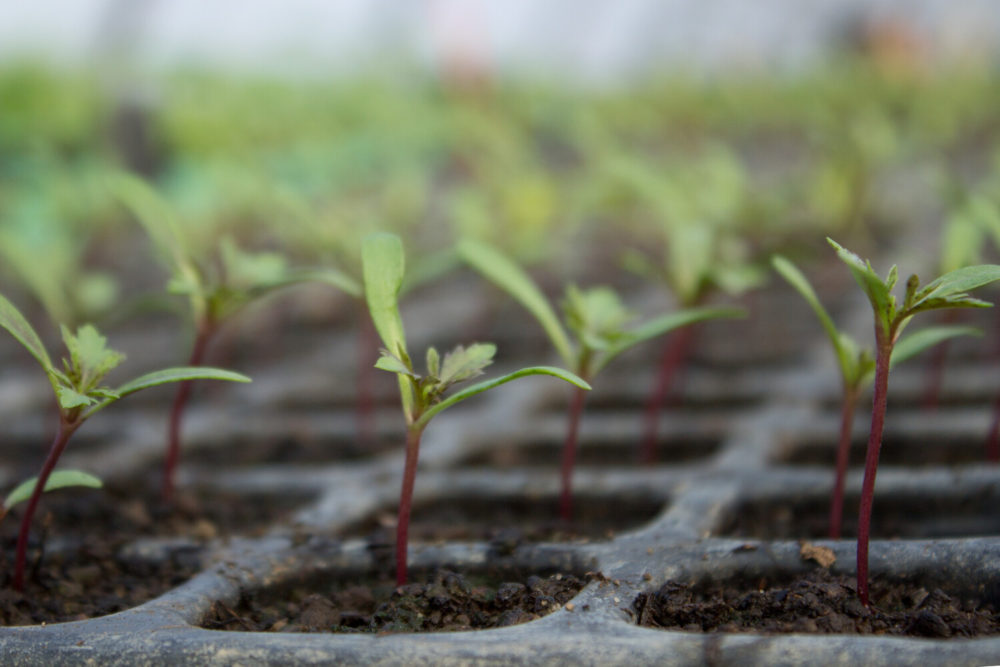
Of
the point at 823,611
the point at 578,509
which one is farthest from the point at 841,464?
the point at 578,509

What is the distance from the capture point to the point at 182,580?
1.00 metres

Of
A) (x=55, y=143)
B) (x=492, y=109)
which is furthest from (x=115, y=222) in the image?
(x=492, y=109)

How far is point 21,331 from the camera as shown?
0.86 metres

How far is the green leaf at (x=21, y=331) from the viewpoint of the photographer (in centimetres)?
84

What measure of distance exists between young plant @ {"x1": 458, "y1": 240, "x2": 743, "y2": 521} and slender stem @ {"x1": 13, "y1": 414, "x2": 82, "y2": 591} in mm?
446

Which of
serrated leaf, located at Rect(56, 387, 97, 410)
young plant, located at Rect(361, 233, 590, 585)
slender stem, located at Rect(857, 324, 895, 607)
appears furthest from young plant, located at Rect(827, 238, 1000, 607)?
serrated leaf, located at Rect(56, 387, 97, 410)

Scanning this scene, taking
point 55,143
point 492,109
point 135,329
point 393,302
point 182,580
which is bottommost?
point 182,580

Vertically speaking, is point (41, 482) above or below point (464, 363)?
below

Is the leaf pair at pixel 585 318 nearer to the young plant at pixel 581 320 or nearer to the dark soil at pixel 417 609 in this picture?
the young plant at pixel 581 320

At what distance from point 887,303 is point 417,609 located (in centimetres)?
52

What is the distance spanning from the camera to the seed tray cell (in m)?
0.74

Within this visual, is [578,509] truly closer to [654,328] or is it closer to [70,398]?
[654,328]

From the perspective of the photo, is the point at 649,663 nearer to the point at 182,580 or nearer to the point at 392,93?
the point at 182,580

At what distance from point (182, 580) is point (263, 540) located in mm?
111
